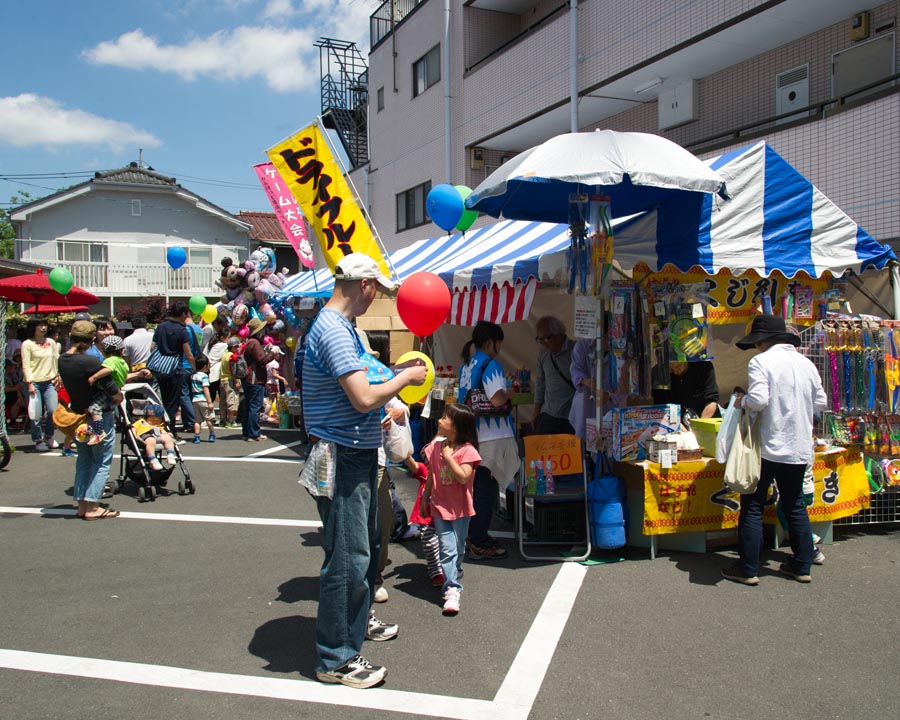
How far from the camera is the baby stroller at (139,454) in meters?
7.34

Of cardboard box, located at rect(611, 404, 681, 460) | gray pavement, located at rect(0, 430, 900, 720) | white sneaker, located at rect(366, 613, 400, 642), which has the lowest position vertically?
gray pavement, located at rect(0, 430, 900, 720)

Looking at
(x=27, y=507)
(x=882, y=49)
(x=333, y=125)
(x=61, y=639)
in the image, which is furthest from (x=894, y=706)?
(x=333, y=125)

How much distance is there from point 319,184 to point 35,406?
21.3ft

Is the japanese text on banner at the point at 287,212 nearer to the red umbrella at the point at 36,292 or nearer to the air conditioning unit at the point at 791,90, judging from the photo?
the red umbrella at the point at 36,292

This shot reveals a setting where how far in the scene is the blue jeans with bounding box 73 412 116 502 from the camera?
6.57m

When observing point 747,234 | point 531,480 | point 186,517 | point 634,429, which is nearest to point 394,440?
point 531,480

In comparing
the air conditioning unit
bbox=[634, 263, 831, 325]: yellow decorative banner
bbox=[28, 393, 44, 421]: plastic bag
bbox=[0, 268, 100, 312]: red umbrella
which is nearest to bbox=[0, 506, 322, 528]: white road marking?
bbox=[28, 393, 44, 421]: plastic bag

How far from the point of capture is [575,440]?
5.55 m

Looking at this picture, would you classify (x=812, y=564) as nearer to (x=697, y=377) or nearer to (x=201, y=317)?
(x=697, y=377)

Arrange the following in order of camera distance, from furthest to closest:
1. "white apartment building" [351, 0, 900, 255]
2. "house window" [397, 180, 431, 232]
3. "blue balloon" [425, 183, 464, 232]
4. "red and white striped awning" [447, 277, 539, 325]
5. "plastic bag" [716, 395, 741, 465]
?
"house window" [397, 180, 431, 232] < "white apartment building" [351, 0, 900, 255] < "blue balloon" [425, 183, 464, 232] < "red and white striped awning" [447, 277, 539, 325] < "plastic bag" [716, 395, 741, 465]

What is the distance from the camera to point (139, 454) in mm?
7328

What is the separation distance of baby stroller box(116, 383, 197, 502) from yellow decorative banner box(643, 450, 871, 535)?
491 centimetres

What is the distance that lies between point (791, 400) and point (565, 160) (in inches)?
89.2

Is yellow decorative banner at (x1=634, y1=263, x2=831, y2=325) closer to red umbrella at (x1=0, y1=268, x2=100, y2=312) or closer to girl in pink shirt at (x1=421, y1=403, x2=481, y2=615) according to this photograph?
girl in pink shirt at (x1=421, y1=403, x2=481, y2=615)
